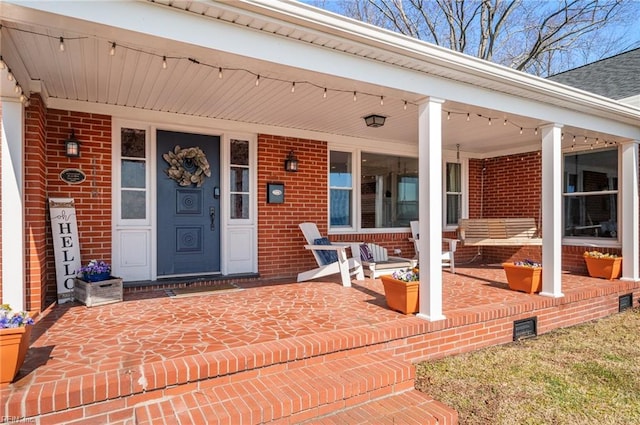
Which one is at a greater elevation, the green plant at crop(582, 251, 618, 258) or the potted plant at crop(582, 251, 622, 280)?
the green plant at crop(582, 251, 618, 258)

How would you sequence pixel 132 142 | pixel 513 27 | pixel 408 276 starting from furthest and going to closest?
pixel 513 27 < pixel 132 142 < pixel 408 276

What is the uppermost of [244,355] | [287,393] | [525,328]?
[244,355]

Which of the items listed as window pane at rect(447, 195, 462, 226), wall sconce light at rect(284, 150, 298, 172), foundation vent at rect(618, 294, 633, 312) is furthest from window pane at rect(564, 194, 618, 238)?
wall sconce light at rect(284, 150, 298, 172)

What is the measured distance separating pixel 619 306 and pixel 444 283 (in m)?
2.43

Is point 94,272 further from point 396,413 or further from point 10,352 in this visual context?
point 396,413

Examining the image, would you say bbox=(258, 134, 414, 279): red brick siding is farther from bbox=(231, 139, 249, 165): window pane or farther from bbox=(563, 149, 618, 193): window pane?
bbox=(563, 149, 618, 193): window pane

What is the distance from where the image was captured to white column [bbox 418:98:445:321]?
143 inches

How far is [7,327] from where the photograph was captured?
2.30 metres

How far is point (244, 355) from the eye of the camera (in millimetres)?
2693

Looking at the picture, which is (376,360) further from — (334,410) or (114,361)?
(114,361)

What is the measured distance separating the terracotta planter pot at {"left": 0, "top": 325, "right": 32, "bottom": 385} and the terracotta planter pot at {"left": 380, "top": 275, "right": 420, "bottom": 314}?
2921 millimetres

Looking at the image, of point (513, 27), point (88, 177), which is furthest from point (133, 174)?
point (513, 27)

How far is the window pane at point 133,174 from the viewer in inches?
194

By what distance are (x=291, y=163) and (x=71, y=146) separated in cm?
278
